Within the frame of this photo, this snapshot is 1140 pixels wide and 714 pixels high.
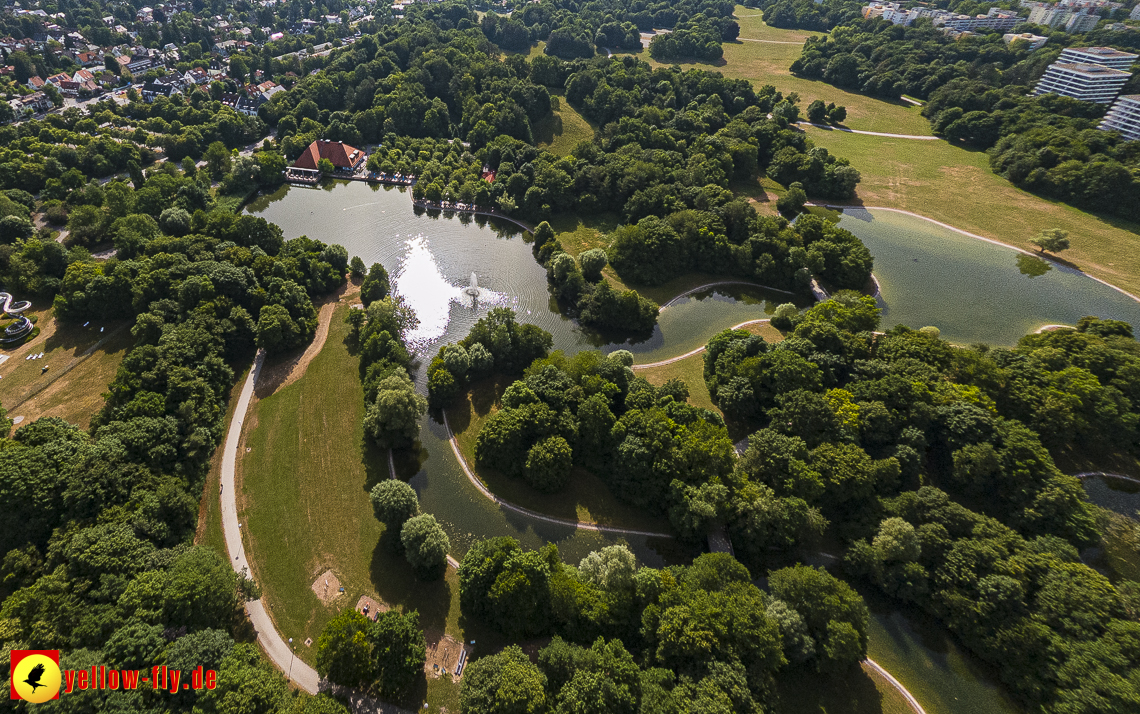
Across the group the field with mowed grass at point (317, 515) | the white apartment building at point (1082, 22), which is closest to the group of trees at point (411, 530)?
the field with mowed grass at point (317, 515)

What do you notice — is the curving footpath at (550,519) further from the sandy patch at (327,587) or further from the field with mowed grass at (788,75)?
the field with mowed grass at (788,75)

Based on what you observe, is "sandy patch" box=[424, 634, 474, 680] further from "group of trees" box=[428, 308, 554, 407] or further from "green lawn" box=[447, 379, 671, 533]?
"group of trees" box=[428, 308, 554, 407]

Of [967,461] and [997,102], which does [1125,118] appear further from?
[967,461]

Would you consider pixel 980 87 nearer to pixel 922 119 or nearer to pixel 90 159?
pixel 922 119

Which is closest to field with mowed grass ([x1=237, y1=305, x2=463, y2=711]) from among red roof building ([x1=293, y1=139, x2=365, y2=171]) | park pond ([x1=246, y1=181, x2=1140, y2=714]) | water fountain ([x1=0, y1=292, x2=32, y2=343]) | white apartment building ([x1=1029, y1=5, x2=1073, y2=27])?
park pond ([x1=246, y1=181, x2=1140, y2=714])

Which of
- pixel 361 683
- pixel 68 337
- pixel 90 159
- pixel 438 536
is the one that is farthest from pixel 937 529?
pixel 90 159

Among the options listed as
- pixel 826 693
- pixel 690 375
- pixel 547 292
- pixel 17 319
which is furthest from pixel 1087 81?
pixel 17 319
